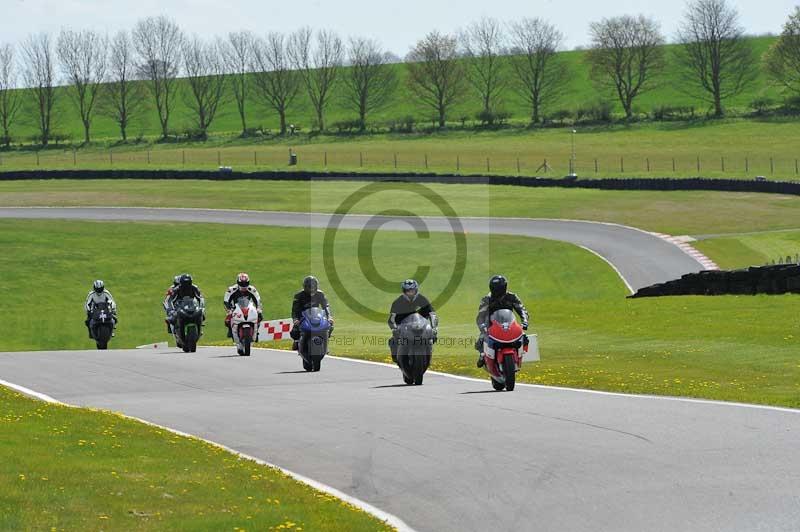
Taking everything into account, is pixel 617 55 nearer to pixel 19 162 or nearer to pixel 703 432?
pixel 19 162

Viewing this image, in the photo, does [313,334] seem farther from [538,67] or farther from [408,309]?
[538,67]

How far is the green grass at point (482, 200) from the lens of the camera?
2453 inches

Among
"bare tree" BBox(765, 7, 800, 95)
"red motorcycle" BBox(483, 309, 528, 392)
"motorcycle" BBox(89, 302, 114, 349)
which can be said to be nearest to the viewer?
"red motorcycle" BBox(483, 309, 528, 392)

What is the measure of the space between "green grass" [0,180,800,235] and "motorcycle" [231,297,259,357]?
3457 cm

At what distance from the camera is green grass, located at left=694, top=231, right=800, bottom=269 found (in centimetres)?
4909

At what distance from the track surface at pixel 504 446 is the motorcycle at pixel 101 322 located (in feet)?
33.0

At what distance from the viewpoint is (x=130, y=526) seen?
9.20m

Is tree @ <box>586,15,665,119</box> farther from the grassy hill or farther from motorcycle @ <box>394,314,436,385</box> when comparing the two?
motorcycle @ <box>394,314,436,385</box>

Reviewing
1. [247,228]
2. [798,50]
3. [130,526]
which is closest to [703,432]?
[130,526]

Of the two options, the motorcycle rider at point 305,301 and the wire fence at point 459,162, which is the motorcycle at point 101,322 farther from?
the wire fence at point 459,162

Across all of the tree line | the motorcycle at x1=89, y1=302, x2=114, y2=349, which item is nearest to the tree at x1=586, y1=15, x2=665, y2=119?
the tree line

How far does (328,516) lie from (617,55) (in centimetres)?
13954

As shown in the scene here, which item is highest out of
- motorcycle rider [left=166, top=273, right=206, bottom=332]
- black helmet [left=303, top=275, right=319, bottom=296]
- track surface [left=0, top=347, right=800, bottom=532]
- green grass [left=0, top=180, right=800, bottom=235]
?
green grass [left=0, top=180, right=800, bottom=235]

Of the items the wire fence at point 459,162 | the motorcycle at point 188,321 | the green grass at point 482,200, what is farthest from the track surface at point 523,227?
the wire fence at point 459,162
